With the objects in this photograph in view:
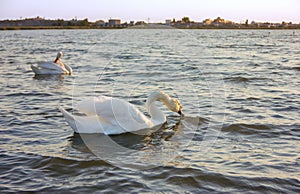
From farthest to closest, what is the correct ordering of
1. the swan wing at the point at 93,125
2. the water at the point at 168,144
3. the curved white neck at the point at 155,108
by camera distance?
the curved white neck at the point at 155,108
the swan wing at the point at 93,125
the water at the point at 168,144

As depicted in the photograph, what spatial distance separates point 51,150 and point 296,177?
4093 millimetres

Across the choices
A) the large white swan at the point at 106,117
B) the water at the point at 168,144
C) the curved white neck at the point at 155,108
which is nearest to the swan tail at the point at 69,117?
the large white swan at the point at 106,117

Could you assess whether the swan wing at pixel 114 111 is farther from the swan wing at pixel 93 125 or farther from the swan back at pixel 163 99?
the swan back at pixel 163 99

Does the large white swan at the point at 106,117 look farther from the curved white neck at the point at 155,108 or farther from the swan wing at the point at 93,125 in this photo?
the curved white neck at the point at 155,108

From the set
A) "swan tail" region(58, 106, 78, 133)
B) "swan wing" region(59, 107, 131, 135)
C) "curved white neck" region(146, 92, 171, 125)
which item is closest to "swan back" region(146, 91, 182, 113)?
"curved white neck" region(146, 92, 171, 125)

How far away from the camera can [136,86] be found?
14352mm

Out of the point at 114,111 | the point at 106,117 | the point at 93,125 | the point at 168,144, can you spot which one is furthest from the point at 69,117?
the point at 168,144

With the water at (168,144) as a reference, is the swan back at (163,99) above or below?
above

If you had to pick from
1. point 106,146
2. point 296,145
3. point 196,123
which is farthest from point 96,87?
point 296,145

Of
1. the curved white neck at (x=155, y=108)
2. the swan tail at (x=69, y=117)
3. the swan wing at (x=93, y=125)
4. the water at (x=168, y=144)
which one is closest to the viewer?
the water at (x=168, y=144)

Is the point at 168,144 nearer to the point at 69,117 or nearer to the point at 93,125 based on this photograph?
the point at 93,125

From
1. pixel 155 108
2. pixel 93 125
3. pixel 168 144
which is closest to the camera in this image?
pixel 168 144

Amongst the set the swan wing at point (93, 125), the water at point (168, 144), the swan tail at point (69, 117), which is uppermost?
the swan tail at point (69, 117)

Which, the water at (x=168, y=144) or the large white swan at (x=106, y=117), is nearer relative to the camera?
the water at (x=168, y=144)
